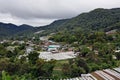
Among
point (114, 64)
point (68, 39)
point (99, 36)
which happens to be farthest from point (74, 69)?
point (68, 39)

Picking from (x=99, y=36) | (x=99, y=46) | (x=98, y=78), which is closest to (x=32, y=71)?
(x=98, y=78)

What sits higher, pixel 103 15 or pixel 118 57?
pixel 103 15

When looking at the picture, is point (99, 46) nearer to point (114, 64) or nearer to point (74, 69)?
point (114, 64)

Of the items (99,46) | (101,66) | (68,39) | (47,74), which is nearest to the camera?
(47,74)

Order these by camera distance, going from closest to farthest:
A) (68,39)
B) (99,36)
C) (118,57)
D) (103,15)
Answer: (118,57)
(99,36)
(68,39)
(103,15)

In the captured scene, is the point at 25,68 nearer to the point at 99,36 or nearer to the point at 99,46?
the point at 99,46

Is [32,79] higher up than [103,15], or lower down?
lower down

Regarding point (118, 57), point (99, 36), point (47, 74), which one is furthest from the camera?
point (99, 36)

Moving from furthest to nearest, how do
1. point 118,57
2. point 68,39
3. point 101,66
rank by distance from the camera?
point 68,39 → point 118,57 → point 101,66

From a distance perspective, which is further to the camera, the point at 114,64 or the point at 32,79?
the point at 114,64
